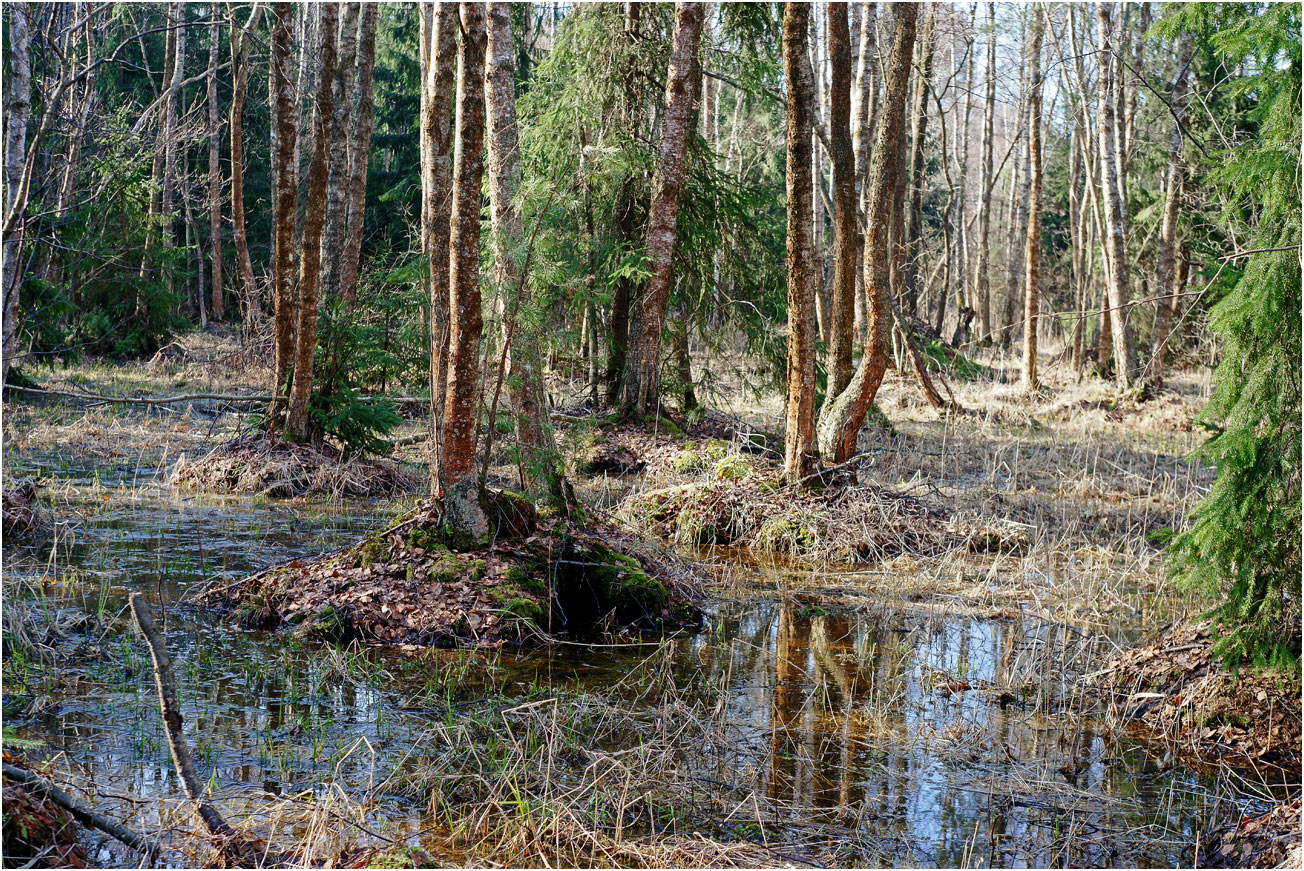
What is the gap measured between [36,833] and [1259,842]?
4.86 m

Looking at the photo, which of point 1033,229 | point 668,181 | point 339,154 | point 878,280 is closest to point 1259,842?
point 878,280

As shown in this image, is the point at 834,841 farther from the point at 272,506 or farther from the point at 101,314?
the point at 101,314

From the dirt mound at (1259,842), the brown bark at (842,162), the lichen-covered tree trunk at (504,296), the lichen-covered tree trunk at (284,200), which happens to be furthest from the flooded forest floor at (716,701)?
the brown bark at (842,162)

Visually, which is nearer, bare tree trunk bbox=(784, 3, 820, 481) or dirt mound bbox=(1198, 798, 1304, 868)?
dirt mound bbox=(1198, 798, 1304, 868)

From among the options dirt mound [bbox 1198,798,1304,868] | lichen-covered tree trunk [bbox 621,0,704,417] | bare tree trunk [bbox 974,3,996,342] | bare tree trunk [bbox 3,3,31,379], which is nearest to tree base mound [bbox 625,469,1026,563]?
lichen-covered tree trunk [bbox 621,0,704,417]

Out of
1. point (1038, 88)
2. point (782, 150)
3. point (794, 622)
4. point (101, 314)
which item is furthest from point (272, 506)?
point (782, 150)

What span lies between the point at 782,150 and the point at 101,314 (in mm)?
19521

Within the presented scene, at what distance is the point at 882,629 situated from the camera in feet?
26.1

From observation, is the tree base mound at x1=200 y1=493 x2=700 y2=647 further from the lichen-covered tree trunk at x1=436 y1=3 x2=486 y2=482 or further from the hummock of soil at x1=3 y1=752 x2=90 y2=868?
the hummock of soil at x1=3 y1=752 x2=90 y2=868

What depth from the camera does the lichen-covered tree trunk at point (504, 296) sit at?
25.5 ft

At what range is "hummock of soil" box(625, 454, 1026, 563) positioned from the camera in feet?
33.4

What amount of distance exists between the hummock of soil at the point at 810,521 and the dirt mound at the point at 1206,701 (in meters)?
3.51

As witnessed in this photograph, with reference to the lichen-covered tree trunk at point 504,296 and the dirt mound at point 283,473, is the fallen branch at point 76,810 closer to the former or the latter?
the lichen-covered tree trunk at point 504,296

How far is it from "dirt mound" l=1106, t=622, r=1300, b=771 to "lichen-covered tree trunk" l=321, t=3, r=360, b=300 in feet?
38.2
